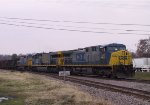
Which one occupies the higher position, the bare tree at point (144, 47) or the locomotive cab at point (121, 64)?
the bare tree at point (144, 47)

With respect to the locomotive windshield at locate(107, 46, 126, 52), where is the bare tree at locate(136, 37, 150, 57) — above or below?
above

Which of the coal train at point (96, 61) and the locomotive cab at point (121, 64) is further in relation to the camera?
the coal train at point (96, 61)

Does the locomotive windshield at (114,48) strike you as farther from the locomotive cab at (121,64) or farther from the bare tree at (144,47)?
the bare tree at (144,47)

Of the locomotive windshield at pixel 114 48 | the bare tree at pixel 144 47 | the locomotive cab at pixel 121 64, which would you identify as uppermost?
the bare tree at pixel 144 47

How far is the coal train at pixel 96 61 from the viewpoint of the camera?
36.8 m

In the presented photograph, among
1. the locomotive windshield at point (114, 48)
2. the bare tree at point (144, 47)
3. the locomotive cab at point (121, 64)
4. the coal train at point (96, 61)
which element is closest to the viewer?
the locomotive cab at point (121, 64)

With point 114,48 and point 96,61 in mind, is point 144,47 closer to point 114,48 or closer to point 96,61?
point 96,61

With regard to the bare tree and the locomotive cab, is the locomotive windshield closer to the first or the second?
the locomotive cab

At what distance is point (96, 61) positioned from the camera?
4041cm

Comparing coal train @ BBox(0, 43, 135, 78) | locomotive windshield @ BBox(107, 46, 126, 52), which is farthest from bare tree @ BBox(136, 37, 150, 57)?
locomotive windshield @ BBox(107, 46, 126, 52)

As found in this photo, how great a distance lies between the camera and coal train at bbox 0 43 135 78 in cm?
3681

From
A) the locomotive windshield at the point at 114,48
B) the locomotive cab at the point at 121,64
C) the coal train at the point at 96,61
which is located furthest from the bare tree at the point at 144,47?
the locomotive cab at the point at 121,64

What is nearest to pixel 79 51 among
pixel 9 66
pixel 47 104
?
pixel 47 104

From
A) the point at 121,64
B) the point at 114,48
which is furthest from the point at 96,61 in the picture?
the point at 121,64
